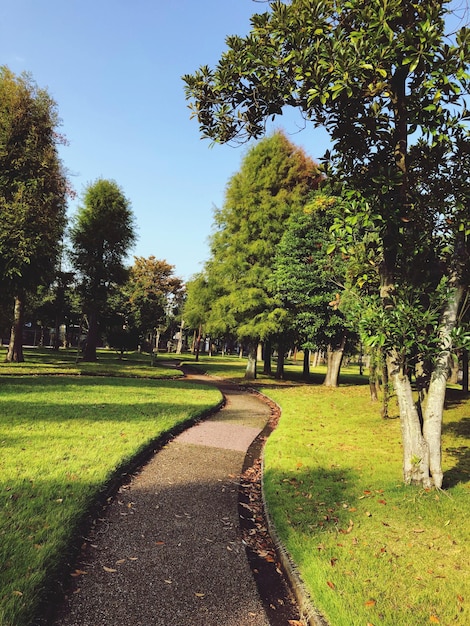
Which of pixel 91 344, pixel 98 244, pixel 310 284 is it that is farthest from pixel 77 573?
pixel 98 244

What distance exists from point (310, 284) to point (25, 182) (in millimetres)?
14377

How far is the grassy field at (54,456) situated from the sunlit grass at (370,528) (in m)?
2.50

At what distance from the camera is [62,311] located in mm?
41344

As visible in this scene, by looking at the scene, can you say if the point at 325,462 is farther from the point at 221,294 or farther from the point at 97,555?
the point at 221,294

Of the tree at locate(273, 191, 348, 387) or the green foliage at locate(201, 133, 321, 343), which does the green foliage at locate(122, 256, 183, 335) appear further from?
the tree at locate(273, 191, 348, 387)

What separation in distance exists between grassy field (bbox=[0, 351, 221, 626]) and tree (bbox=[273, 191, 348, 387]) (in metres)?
7.84

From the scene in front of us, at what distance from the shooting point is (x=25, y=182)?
17.2 metres

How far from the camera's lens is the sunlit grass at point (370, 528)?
3.37 meters

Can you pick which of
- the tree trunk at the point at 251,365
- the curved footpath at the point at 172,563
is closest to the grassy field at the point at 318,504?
the curved footpath at the point at 172,563

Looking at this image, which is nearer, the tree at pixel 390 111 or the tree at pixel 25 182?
the tree at pixel 390 111

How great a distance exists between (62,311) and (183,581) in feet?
138

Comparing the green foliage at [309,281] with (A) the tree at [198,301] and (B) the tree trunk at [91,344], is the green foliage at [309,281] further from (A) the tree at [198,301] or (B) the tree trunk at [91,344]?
(B) the tree trunk at [91,344]

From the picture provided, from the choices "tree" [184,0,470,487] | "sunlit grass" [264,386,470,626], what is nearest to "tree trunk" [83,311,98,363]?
"sunlit grass" [264,386,470,626]

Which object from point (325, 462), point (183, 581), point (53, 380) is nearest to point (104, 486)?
point (183, 581)
